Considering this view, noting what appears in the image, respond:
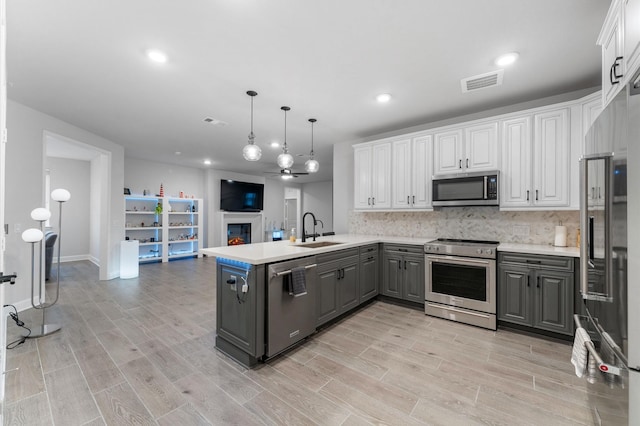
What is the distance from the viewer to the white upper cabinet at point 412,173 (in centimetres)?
391

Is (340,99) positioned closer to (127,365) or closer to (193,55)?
(193,55)

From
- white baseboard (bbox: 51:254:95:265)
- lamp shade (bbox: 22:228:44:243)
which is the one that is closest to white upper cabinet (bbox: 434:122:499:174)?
lamp shade (bbox: 22:228:44:243)

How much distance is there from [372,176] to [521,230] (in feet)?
7.19

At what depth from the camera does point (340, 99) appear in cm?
337

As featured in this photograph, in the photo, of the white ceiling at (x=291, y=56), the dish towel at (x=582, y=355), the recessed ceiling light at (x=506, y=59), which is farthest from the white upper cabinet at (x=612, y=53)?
the dish towel at (x=582, y=355)

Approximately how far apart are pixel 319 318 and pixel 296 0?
2.85 m

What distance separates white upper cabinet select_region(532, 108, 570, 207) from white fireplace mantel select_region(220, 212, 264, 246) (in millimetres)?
7714

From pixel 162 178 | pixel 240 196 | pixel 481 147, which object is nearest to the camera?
pixel 481 147

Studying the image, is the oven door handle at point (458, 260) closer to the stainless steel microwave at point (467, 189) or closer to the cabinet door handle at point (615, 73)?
the stainless steel microwave at point (467, 189)

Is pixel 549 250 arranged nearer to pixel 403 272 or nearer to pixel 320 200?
pixel 403 272

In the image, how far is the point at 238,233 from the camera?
9.16 m

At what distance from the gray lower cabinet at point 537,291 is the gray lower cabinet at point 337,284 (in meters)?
1.69

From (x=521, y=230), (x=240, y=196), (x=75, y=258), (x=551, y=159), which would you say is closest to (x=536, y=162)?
(x=551, y=159)

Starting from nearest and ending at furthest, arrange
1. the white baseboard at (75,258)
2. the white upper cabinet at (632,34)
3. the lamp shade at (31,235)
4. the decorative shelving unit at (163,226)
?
the white upper cabinet at (632,34), the lamp shade at (31,235), the white baseboard at (75,258), the decorative shelving unit at (163,226)
